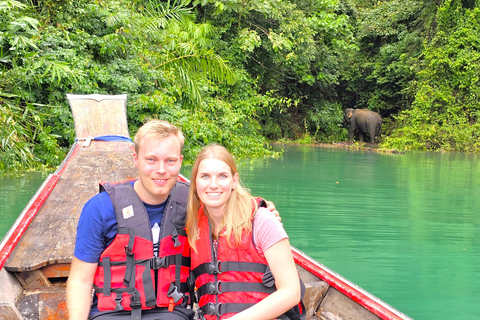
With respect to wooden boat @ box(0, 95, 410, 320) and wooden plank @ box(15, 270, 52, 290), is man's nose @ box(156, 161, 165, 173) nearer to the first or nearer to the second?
wooden boat @ box(0, 95, 410, 320)

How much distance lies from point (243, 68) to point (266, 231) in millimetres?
16404

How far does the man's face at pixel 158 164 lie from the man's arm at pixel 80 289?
407mm

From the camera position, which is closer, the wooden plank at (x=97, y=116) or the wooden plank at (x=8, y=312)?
the wooden plank at (x=8, y=312)

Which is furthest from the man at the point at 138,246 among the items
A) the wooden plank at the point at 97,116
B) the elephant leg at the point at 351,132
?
the elephant leg at the point at 351,132

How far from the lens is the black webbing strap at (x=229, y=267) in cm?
225

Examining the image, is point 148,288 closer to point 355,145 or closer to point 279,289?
point 279,289

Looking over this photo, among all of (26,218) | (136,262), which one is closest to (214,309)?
(136,262)

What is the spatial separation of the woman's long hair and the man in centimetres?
8

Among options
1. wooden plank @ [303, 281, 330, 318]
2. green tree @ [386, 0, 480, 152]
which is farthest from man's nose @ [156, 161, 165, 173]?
green tree @ [386, 0, 480, 152]

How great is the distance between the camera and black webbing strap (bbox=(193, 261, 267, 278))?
88.5 inches

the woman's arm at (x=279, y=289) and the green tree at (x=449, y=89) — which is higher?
the green tree at (x=449, y=89)

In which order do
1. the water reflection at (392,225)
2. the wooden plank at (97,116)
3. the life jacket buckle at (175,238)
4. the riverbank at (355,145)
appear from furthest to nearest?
1. the riverbank at (355,145)
2. the wooden plank at (97,116)
3. the water reflection at (392,225)
4. the life jacket buckle at (175,238)

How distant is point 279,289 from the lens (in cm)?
216

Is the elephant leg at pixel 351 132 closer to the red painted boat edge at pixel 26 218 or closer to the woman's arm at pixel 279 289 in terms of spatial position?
the red painted boat edge at pixel 26 218
